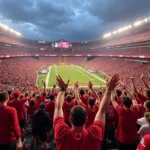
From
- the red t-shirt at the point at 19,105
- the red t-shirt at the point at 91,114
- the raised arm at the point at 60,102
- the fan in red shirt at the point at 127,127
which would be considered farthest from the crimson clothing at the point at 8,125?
the fan in red shirt at the point at 127,127

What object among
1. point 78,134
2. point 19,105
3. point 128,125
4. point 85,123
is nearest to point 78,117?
point 78,134

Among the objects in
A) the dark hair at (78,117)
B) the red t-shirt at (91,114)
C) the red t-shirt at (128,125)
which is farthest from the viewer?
→ the red t-shirt at (91,114)

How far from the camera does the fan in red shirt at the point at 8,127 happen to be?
4.07 meters

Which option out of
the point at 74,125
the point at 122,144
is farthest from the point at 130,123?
the point at 74,125

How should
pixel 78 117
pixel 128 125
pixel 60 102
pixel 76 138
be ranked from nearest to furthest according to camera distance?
pixel 76 138
pixel 78 117
pixel 60 102
pixel 128 125

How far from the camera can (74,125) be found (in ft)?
8.02

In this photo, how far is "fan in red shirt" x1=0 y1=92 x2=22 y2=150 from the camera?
4066 millimetres

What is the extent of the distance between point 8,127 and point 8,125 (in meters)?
0.05

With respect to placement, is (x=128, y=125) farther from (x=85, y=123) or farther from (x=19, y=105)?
(x=19, y=105)

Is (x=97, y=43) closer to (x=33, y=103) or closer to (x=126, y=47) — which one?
(x=126, y=47)

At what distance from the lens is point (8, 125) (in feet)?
13.5

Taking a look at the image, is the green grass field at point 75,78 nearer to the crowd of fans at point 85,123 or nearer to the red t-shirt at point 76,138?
the crowd of fans at point 85,123

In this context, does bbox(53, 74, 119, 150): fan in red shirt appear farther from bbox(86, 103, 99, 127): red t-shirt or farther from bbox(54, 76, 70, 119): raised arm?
bbox(86, 103, 99, 127): red t-shirt

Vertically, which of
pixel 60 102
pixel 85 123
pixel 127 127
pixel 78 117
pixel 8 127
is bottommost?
pixel 85 123
